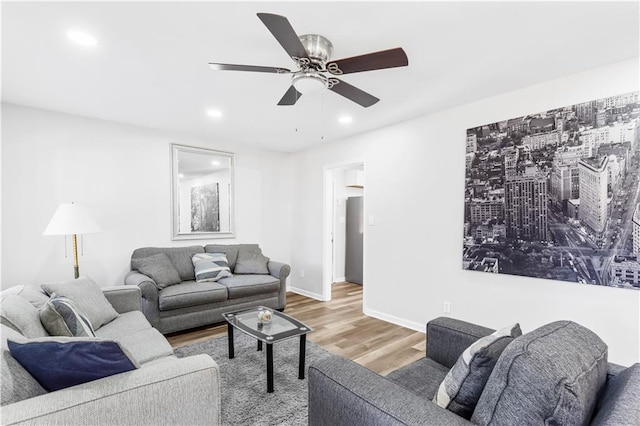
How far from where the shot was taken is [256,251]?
14.7 ft

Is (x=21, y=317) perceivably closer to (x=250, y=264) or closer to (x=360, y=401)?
(x=360, y=401)

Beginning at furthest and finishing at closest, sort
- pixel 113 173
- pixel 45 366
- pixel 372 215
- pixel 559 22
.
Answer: pixel 372 215 → pixel 113 173 → pixel 559 22 → pixel 45 366

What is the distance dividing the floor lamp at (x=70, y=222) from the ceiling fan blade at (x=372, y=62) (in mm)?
2727

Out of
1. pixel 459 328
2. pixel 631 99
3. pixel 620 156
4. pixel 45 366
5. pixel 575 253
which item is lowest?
pixel 459 328

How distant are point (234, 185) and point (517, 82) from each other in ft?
12.3

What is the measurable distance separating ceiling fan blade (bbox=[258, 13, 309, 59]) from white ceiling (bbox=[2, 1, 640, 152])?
0.71 feet

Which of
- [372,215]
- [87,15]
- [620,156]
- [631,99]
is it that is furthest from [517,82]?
[87,15]

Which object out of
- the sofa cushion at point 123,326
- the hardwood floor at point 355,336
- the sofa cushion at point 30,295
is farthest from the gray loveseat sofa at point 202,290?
the sofa cushion at point 30,295

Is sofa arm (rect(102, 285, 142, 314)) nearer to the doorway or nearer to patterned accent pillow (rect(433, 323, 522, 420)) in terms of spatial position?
patterned accent pillow (rect(433, 323, 522, 420))

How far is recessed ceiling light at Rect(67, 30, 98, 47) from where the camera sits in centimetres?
193

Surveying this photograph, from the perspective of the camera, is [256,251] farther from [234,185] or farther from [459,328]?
[459,328]

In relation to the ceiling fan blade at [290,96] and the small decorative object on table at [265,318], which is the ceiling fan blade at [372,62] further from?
the small decorative object on table at [265,318]

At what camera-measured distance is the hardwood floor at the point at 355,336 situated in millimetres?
2789

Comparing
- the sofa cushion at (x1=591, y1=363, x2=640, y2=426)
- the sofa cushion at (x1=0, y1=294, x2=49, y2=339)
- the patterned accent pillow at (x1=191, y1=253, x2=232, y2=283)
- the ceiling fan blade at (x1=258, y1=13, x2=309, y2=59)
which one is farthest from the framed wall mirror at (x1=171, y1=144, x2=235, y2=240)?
the sofa cushion at (x1=591, y1=363, x2=640, y2=426)
